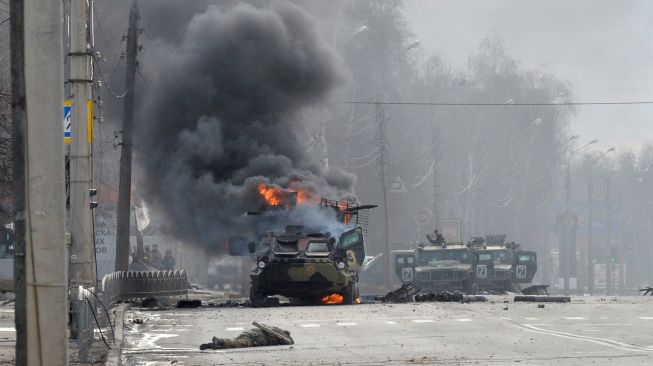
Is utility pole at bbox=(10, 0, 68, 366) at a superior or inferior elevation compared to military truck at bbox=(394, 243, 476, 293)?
superior

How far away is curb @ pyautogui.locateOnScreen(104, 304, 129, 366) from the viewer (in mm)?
13961

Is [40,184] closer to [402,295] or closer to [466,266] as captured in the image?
[402,295]

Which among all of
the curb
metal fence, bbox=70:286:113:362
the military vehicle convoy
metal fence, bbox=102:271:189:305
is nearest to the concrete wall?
metal fence, bbox=102:271:189:305

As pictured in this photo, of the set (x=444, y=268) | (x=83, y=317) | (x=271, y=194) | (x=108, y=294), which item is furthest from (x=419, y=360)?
(x=444, y=268)

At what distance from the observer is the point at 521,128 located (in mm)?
96812

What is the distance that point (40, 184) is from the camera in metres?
9.30

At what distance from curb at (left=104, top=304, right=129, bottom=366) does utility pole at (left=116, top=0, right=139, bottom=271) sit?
29.5ft

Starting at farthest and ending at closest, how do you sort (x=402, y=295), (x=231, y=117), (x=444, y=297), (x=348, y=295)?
(x=231, y=117)
(x=402, y=295)
(x=444, y=297)
(x=348, y=295)

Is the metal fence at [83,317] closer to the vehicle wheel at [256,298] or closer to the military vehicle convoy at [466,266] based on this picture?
the vehicle wheel at [256,298]

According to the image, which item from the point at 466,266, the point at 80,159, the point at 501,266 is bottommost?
the point at 501,266

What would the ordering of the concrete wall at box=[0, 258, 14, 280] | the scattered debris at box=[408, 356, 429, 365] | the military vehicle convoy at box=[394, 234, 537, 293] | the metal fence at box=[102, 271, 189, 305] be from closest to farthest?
the scattered debris at box=[408, 356, 429, 365], the metal fence at box=[102, 271, 189, 305], the military vehicle convoy at box=[394, 234, 537, 293], the concrete wall at box=[0, 258, 14, 280]

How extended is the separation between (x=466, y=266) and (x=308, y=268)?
18.0 m

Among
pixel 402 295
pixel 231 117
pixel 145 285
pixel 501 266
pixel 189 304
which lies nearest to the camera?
pixel 189 304

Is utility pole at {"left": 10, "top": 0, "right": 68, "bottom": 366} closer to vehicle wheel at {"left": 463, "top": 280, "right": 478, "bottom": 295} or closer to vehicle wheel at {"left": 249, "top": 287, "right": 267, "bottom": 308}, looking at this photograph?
vehicle wheel at {"left": 249, "top": 287, "right": 267, "bottom": 308}
